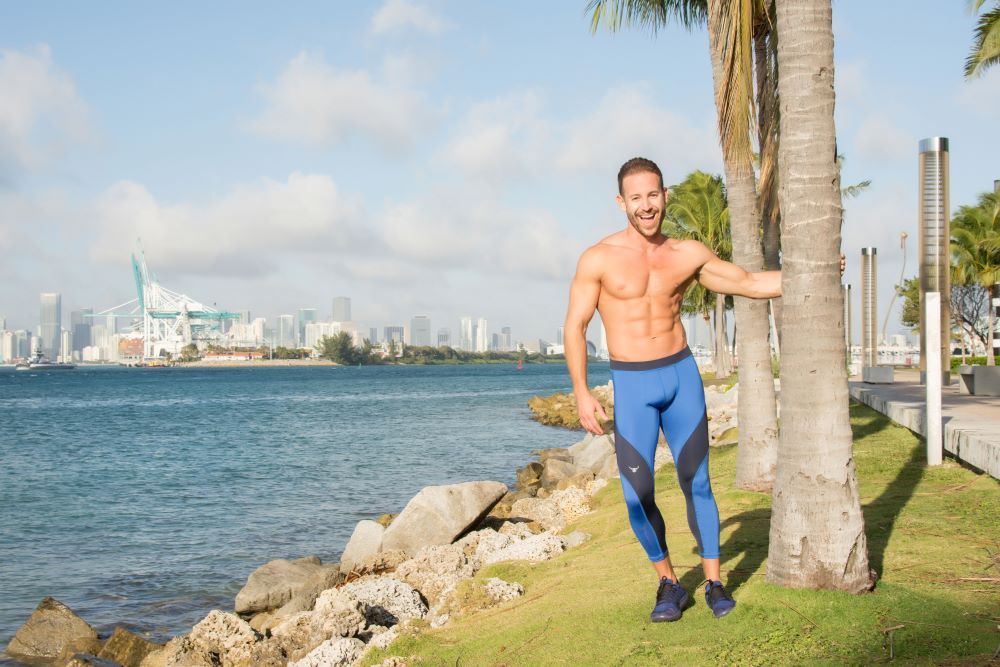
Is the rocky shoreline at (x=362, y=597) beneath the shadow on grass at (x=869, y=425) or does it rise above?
beneath

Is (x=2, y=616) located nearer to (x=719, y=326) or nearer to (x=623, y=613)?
(x=623, y=613)

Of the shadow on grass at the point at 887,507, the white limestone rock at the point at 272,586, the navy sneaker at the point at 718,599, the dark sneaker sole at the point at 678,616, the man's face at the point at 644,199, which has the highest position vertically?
the man's face at the point at 644,199

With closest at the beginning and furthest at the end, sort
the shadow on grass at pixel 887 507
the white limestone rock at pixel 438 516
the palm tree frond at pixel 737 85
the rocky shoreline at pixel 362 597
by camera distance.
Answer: the shadow on grass at pixel 887 507
the rocky shoreline at pixel 362 597
the palm tree frond at pixel 737 85
the white limestone rock at pixel 438 516

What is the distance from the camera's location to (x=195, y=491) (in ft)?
62.2

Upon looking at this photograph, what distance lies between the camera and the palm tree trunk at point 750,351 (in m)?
8.39

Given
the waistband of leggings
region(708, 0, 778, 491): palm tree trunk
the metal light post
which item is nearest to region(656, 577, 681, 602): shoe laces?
the waistband of leggings

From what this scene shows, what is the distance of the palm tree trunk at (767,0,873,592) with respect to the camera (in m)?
4.38

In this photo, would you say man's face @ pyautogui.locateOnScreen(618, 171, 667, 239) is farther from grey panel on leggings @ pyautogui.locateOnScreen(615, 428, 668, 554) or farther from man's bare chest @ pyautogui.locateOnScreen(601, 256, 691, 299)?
grey panel on leggings @ pyautogui.locateOnScreen(615, 428, 668, 554)

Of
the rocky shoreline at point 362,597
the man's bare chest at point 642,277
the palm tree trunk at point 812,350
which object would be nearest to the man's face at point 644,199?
the man's bare chest at point 642,277

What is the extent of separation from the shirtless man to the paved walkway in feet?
12.7

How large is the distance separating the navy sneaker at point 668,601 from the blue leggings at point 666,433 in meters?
0.24

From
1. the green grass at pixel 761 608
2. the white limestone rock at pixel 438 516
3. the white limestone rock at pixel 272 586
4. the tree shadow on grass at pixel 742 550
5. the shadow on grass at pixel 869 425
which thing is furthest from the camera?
the shadow on grass at pixel 869 425

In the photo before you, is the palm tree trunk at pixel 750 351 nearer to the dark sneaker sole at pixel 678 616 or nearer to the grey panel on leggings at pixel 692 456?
the dark sneaker sole at pixel 678 616

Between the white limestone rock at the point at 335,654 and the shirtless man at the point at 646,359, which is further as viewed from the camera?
the white limestone rock at the point at 335,654
